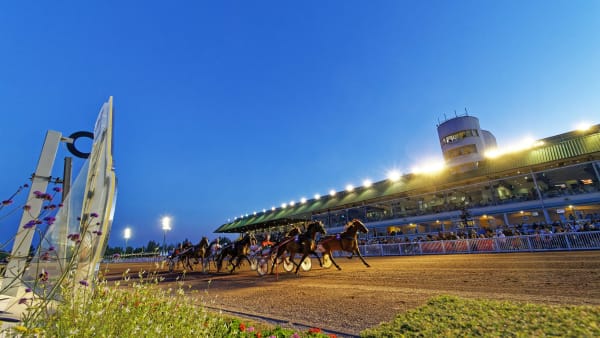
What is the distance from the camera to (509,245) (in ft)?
46.1

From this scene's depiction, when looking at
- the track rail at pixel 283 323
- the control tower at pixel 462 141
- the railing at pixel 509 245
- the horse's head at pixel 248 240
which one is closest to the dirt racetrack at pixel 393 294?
the track rail at pixel 283 323

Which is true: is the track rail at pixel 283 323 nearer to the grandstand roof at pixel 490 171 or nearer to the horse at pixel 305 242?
the horse at pixel 305 242

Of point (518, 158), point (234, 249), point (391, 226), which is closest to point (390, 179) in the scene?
point (391, 226)

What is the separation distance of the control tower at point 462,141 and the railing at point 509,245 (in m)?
25.1

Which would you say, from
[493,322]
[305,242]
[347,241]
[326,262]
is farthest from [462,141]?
[493,322]

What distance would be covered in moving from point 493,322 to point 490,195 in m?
30.6

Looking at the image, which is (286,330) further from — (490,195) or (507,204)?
(490,195)

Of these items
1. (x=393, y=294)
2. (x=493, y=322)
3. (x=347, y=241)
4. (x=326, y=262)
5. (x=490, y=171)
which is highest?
(x=490, y=171)

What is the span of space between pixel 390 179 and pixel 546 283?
25.5 metres

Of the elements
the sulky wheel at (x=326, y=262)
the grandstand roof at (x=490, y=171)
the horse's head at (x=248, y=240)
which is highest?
the grandstand roof at (x=490, y=171)

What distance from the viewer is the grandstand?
786 inches

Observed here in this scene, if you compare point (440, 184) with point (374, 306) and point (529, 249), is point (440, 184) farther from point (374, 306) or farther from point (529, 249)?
point (374, 306)

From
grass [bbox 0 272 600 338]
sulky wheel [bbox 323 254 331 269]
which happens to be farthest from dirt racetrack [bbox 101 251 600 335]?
sulky wheel [bbox 323 254 331 269]

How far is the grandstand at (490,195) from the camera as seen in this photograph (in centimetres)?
1995
